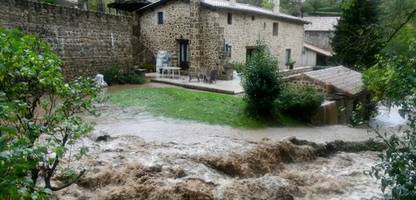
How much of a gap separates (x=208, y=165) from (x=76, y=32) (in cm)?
1157

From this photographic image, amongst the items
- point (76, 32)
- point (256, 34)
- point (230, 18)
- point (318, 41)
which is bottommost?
point (76, 32)

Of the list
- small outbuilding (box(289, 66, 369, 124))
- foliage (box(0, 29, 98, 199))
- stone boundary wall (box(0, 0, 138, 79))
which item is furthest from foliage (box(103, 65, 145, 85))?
foliage (box(0, 29, 98, 199))

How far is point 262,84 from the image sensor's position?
41.7 ft

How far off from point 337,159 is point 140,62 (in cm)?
1593

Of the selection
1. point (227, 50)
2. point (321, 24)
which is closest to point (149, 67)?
point (227, 50)

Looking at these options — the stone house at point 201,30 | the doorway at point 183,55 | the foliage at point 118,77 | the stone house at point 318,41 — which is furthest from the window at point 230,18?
the stone house at point 318,41

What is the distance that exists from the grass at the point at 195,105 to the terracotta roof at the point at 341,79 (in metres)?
2.95

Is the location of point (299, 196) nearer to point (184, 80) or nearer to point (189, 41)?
point (184, 80)

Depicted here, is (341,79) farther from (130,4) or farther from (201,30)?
(130,4)

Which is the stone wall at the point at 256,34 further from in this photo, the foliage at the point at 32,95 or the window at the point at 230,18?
the foliage at the point at 32,95

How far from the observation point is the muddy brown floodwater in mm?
7091

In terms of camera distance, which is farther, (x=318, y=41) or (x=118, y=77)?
(x=318, y=41)

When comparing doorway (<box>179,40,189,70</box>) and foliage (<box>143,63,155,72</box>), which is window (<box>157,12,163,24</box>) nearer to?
doorway (<box>179,40,189,70</box>)

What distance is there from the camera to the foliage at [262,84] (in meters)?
12.8
